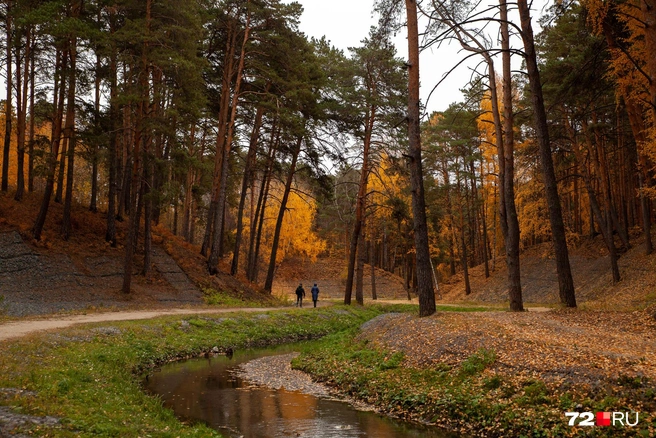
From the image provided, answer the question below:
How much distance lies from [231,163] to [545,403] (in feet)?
94.4

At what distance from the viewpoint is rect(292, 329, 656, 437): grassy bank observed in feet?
20.5

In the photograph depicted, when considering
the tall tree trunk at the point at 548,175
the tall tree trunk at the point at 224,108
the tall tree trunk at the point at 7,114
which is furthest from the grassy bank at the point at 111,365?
the tall tree trunk at the point at 7,114

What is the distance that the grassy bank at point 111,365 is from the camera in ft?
19.4

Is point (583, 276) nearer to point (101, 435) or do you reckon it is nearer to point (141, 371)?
point (141, 371)

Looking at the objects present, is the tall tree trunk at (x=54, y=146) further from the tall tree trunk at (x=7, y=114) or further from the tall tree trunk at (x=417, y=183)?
the tall tree trunk at (x=417, y=183)

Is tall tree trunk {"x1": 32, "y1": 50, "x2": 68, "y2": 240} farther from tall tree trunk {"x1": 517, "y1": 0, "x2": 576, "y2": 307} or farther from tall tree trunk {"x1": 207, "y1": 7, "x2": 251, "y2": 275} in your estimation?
tall tree trunk {"x1": 517, "y1": 0, "x2": 576, "y2": 307}

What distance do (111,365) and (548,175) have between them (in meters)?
13.1

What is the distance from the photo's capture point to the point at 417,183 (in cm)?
1360

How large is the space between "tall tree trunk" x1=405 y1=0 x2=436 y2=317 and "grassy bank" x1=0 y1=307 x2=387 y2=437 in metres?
7.14

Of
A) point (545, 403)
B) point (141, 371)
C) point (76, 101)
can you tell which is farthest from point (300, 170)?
point (545, 403)

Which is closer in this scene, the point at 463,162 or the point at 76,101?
the point at 76,101

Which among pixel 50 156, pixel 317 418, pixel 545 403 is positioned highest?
pixel 50 156

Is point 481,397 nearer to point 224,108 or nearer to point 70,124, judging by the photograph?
point 70,124

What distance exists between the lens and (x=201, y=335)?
15.9 meters
